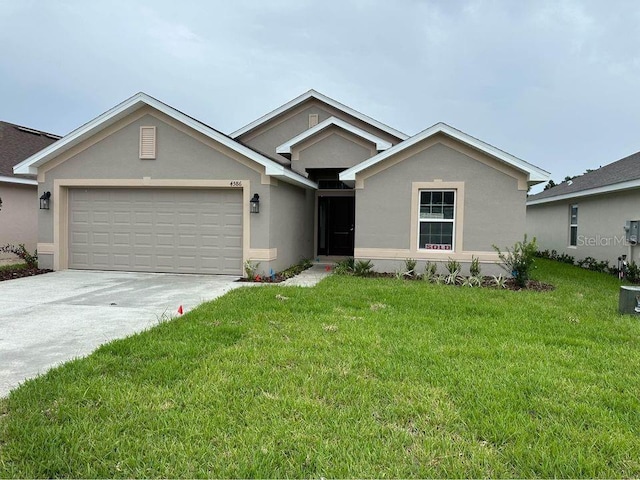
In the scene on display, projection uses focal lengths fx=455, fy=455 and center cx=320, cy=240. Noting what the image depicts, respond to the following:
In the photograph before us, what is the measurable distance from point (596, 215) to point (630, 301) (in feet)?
30.9

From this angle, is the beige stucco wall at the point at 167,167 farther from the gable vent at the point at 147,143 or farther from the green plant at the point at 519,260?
the green plant at the point at 519,260

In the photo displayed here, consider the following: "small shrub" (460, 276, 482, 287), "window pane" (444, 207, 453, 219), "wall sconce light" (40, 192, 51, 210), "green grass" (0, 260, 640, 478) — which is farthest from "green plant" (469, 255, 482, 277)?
"wall sconce light" (40, 192, 51, 210)

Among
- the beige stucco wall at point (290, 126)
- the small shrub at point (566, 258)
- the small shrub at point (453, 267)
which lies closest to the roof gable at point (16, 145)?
the beige stucco wall at point (290, 126)

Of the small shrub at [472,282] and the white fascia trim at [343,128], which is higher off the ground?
the white fascia trim at [343,128]

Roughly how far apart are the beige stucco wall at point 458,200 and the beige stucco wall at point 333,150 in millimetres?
2616

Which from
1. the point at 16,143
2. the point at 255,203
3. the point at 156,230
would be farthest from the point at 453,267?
the point at 16,143

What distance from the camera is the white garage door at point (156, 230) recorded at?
11766mm

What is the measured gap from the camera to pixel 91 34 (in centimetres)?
1596

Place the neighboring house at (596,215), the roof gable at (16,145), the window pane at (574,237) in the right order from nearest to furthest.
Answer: the neighboring house at (596,215), the roof gable at (16,145), the window pane at (574,237)

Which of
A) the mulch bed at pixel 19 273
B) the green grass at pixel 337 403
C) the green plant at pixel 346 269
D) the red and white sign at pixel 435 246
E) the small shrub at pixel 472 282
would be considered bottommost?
the green grass at pixel 337 403

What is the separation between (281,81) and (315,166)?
31.5 feet

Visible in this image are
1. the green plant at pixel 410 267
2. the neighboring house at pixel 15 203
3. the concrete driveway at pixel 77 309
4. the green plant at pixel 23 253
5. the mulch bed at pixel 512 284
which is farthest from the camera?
the neighboring house at pixel 15 203

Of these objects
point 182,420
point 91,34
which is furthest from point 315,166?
point 182,420

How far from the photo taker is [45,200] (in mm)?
12016
